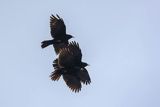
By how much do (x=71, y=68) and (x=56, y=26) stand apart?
248 cm

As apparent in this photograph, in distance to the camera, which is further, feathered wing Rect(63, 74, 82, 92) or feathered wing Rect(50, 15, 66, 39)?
feathered wing Rect(50, 15, 66, 39)

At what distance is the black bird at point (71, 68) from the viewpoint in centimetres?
2181

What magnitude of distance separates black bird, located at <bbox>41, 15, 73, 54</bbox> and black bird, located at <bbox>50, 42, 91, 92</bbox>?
1.58m

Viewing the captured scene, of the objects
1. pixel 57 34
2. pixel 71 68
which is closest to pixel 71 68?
pixel 71 68

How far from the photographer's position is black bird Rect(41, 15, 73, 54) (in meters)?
24.0

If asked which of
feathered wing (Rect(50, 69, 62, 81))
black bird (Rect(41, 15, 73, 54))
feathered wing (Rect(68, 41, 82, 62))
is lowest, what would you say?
feathered wing (Rect(50, 69, 62, 81))

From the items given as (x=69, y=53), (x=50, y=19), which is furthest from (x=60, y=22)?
(x=69, y=53)

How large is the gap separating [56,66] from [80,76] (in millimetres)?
1140

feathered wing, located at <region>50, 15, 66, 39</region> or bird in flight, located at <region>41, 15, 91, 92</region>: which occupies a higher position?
feathered wing, located at <region>50, 15, 66, 39</region>

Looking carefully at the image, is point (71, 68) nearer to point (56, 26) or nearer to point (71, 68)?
point (71, 68)

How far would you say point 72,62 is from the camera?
872 inches

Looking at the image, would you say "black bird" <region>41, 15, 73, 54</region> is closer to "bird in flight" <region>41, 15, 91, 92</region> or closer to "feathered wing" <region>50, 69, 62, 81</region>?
"bird in flight" <region>41, 15, 91, 92</region>

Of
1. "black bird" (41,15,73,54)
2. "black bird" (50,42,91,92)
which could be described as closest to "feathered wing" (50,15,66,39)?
"black bird" (41,15,73,54)

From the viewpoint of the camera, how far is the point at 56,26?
78.7 ft
